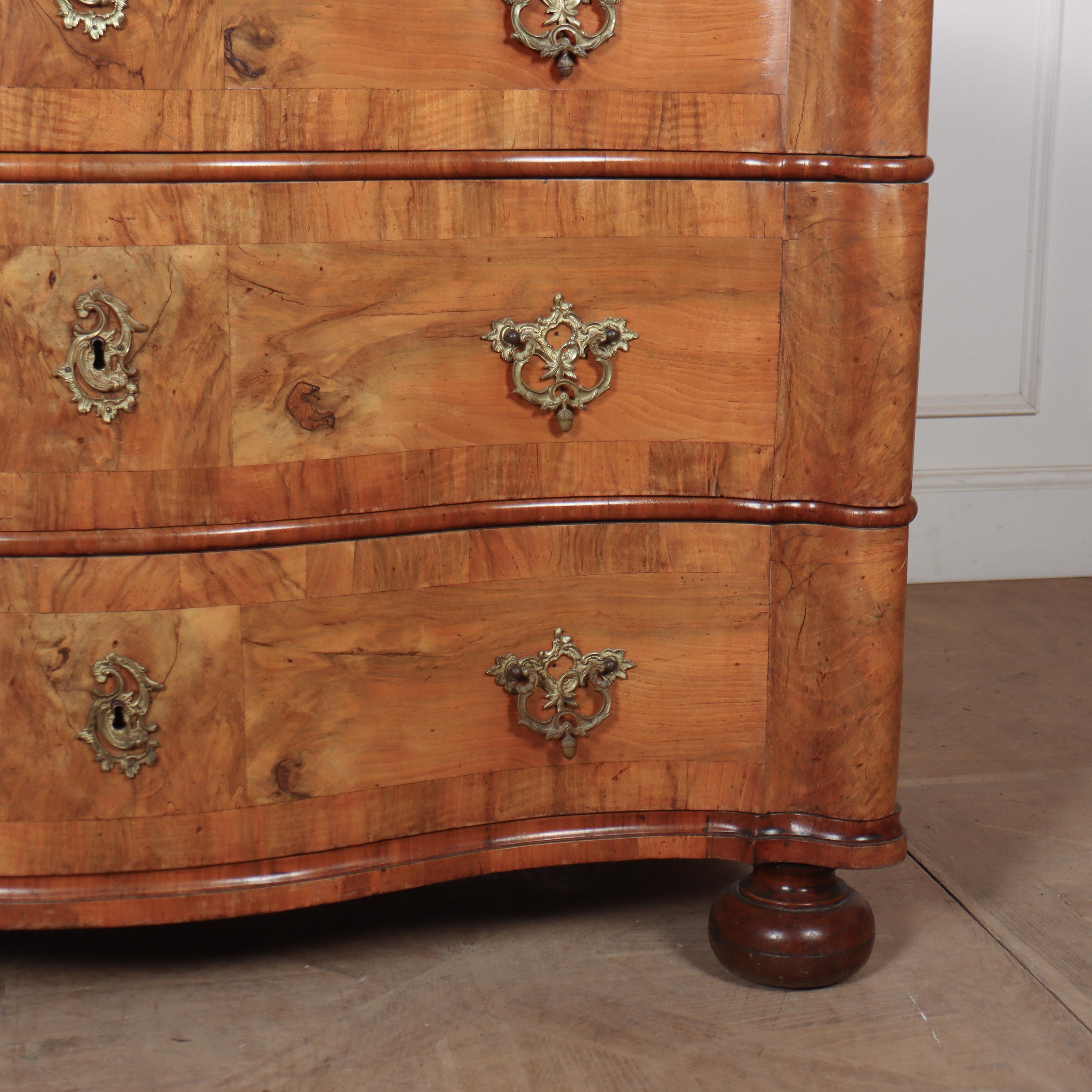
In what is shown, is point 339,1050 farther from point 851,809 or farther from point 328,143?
point 328,143

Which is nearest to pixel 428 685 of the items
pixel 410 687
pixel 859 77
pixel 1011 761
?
pixel 410 687

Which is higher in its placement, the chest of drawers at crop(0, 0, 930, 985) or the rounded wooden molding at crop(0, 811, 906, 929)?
the chest of drawers at crop(0, 0, 930, 985)

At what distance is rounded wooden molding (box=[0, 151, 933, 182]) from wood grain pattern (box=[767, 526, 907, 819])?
0.28 m

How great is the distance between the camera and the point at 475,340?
3.45 feet

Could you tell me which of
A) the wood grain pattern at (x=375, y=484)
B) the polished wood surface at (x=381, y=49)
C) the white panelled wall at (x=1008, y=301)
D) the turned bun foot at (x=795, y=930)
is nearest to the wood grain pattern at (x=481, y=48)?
the polished wood surface at (x=381, y=49)

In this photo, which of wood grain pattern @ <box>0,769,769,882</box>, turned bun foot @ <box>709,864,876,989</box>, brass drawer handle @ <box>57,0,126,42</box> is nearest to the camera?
brass drawer handle @ <box>57,0,126,42</box>

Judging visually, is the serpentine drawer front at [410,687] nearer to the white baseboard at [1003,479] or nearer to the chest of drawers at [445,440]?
the chest of drawers at [445,440]

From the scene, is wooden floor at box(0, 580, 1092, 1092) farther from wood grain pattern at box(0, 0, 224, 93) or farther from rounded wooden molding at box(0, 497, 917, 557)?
wood grain pattern at box(0, 0, 224, 93)

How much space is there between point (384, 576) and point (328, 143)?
0.33m

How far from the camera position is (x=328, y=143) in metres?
0.99

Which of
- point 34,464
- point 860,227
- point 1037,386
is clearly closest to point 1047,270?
point 1037,386

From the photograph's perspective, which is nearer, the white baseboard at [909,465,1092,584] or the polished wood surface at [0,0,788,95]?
the polished wood surface at [0,0,788,95]

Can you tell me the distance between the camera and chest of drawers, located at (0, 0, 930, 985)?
975mm

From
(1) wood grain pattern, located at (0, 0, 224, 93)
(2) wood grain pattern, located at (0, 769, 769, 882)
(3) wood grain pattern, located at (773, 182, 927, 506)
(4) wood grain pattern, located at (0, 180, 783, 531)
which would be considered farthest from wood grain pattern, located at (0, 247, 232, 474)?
(3) wood grain pattern, located at (773, 182, 927, 506)
